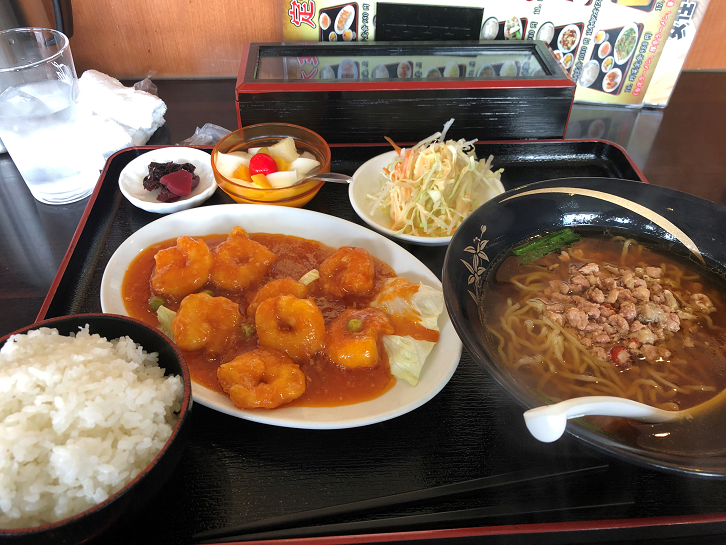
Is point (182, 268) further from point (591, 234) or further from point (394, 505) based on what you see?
point (591, 234)

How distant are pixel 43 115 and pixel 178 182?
0.64 metres

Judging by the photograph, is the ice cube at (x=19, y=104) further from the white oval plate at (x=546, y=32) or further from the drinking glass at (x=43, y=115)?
the white oval plate at (x=546, y=32)

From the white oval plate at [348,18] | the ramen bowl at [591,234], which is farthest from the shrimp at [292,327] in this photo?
the white oval plate at [348,18]

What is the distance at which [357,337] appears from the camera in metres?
1.66

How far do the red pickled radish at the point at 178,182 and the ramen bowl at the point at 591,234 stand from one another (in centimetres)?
136

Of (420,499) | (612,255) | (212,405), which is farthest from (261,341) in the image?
(612,255)

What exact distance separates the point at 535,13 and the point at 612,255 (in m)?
1.95

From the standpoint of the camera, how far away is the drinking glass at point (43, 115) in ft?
7.09

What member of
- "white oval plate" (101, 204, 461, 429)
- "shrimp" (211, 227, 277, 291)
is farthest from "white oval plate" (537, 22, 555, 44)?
"shrimp" (211, 227, 277, 291)

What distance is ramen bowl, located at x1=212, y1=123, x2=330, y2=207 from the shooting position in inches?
88.4

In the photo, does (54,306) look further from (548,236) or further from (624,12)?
(624,12)

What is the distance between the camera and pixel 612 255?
1883 millimetres

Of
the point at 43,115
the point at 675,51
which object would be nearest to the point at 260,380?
the point at 43,115

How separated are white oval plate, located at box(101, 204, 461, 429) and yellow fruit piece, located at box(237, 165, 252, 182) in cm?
20
